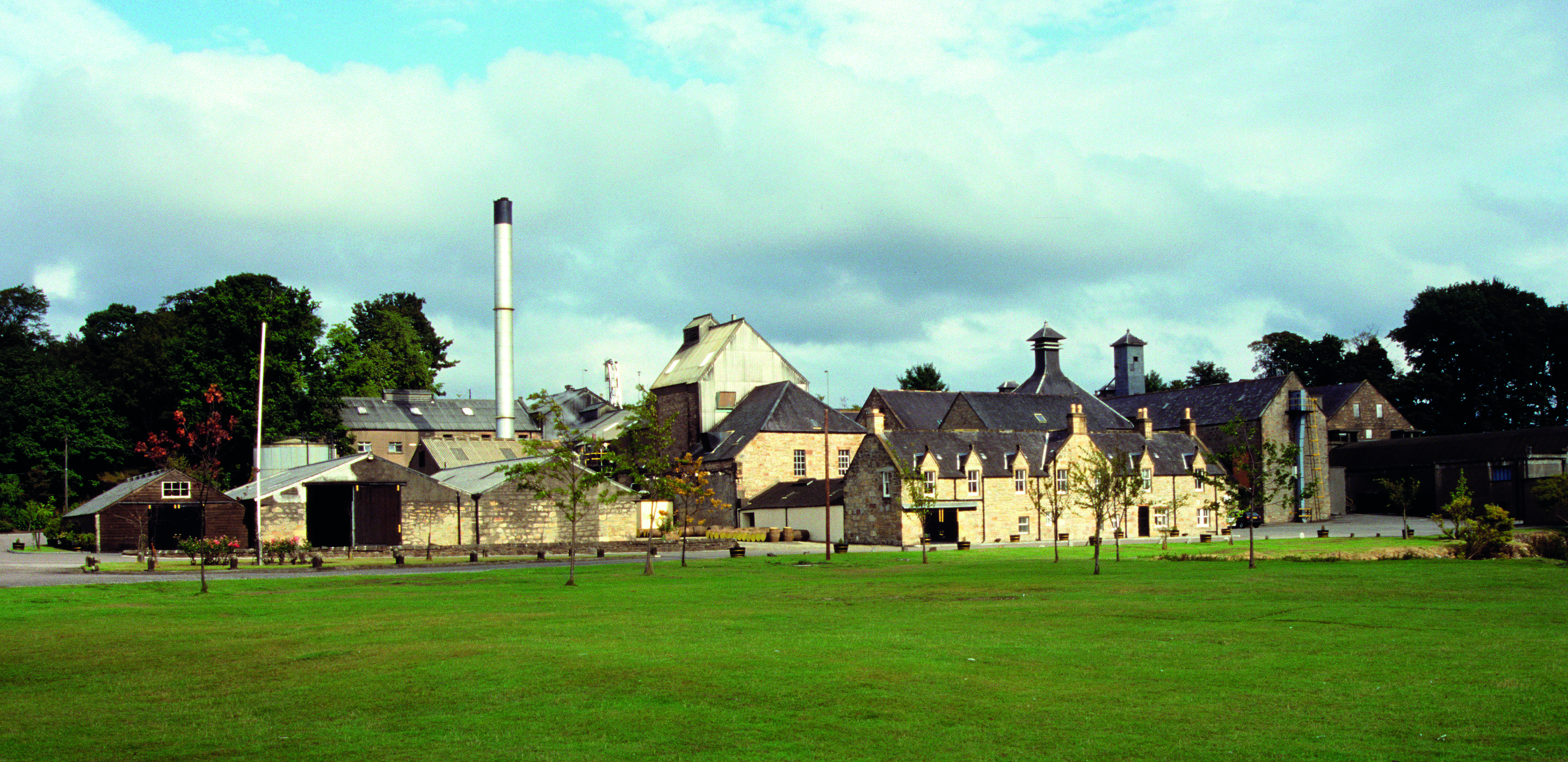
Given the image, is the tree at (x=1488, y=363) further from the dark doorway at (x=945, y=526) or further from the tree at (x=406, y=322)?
the tree at (x=406, y=322)

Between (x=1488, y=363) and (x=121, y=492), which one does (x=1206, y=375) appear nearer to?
(x=1488, y=363)

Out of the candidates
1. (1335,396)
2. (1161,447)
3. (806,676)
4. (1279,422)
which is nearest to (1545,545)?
(1161,447)

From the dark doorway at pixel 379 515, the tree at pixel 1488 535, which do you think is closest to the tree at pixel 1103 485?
the tree at pixel 1488 535

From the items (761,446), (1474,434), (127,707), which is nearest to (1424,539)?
(1474,434)

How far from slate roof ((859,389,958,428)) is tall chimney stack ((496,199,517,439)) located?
91.2 feet

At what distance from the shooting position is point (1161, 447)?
75.7 metres

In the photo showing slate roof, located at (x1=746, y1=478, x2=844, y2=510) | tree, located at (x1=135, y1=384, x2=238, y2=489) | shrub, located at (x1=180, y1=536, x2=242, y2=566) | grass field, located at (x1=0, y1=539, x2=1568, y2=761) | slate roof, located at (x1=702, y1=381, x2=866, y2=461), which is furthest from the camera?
slate roof, located at (x1=702, y1=381, x2=866, y2=461)

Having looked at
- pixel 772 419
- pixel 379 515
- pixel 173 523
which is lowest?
pixel 173 523

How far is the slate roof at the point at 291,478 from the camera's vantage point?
59281 mm

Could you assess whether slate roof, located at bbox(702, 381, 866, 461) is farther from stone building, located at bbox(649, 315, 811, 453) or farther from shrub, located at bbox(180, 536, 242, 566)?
shrub, located at bbox(180, 536, 242, 566)

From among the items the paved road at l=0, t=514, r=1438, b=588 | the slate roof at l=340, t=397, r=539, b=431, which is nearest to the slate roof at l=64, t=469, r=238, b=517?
the paved road at l=0, t=514, r=1438, b=588

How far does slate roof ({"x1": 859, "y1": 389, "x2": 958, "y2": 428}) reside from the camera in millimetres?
88812

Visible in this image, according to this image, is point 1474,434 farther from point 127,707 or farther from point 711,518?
point 127,707

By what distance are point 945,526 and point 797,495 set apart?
36.7 feet
